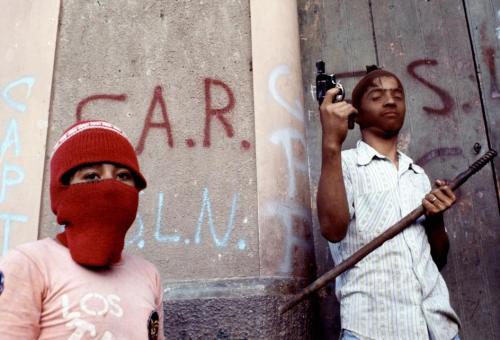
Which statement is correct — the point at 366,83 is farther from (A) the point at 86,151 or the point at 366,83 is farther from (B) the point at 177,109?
(A) the point at 86,151

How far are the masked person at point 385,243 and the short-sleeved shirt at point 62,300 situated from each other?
845 millimetres

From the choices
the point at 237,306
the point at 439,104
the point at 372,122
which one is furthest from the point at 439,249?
the point at 439,104

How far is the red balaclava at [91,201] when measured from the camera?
1557mm

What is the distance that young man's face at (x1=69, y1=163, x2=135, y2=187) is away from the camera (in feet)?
5.32

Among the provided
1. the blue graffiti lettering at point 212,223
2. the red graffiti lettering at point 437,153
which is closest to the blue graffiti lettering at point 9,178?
the blue graffiti lettering at point 212,223

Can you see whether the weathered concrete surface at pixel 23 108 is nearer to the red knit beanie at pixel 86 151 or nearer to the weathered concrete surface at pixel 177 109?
the weathered concrete surface at pixel 177 109

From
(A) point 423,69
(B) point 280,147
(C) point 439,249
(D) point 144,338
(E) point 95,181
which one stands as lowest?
(D) point 144,338

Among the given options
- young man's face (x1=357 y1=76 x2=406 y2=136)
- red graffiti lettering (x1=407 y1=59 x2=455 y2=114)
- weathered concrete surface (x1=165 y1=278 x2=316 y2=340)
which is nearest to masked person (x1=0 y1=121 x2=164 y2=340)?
weathered concrete surface (x1=165 y1=278 x2=316 y2=340)

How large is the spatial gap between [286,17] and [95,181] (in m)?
1.81

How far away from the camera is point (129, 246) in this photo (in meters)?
2.65

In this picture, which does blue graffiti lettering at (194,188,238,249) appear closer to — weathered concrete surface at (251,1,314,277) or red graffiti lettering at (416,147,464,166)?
weathered concrete surface at (251,1,314,277)

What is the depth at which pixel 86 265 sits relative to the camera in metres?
1.54

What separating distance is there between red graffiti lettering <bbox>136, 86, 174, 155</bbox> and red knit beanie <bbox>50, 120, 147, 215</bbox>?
1.11m

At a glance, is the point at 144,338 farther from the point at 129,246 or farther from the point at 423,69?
the point at 423,69
